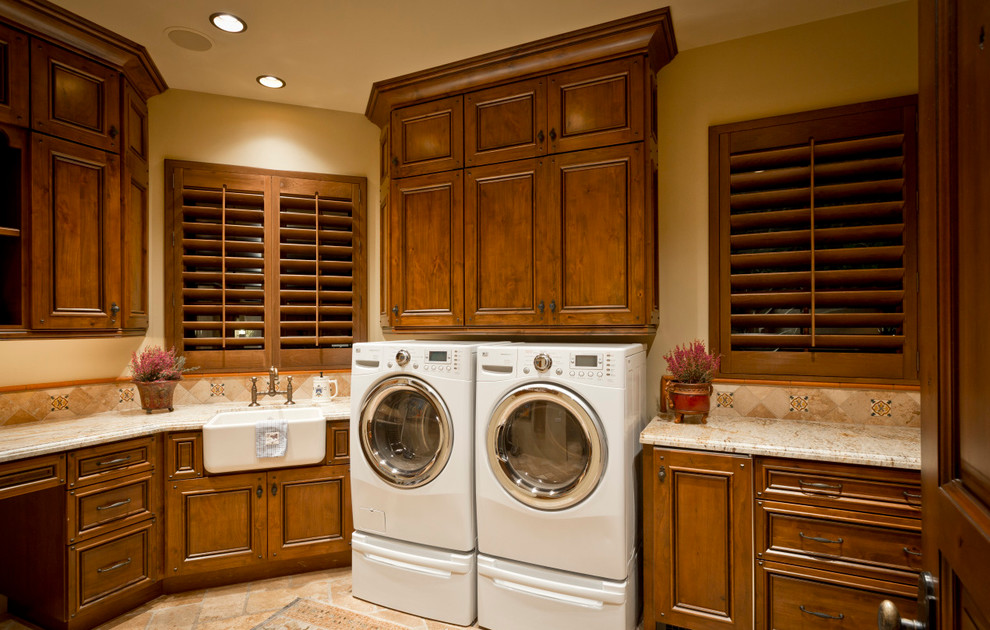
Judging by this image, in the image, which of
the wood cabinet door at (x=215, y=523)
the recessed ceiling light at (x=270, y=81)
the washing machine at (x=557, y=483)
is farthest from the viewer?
the recessed ceiling light at (x=270, y=81)

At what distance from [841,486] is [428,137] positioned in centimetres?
264

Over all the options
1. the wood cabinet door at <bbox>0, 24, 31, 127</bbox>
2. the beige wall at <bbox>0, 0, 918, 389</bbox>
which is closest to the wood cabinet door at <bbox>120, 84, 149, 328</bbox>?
the beige wall at <bbox>0, 0, 918, 389</bbox>

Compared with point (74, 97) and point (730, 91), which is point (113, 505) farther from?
point (730, 91)

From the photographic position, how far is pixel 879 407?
2.45m

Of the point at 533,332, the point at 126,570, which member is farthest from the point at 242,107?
the point at 126,570

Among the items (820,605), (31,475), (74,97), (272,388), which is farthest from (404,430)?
(74,97)

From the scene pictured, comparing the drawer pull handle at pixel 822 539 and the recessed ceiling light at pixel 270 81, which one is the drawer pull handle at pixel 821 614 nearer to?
the drawer pull handle at pixel 822 539

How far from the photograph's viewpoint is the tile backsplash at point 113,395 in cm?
268

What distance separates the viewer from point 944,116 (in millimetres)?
595

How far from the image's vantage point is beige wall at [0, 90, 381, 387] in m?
2.93

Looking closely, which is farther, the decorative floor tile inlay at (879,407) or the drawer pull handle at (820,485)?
the decorative floor tile inlay at (879,407)

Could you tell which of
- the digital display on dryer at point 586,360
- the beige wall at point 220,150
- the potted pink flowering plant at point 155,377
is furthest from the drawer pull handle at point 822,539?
the potted pink flowering plant at point 155,377

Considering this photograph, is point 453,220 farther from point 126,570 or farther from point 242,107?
point 126,570

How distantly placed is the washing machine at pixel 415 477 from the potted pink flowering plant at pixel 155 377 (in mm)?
1135
